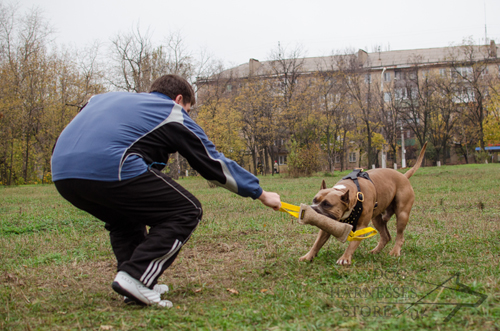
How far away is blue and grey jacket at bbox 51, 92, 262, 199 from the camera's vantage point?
2818 millimetres

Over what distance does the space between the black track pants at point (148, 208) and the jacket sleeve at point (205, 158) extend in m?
0.26

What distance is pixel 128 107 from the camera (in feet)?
9.84

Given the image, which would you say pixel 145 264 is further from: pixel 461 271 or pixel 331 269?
pixel 461 271

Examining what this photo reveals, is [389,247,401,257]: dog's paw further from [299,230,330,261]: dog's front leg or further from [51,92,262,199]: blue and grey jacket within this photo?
[51,92,262,199]: blue and grey jacket

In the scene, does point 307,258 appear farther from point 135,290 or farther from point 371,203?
point 135,290

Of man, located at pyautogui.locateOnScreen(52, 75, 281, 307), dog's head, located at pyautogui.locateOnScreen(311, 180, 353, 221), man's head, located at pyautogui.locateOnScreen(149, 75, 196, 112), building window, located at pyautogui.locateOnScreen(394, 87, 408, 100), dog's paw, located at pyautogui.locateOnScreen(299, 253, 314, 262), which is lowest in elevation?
dog's paw, located at pyautogui.locateOnScreen(299, 253, 314, 262)

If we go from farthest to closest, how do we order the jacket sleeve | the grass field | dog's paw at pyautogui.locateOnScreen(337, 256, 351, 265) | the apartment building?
1. the apartment building
2. dog's paw at pyautogui.locateOnScreen(337, 256, 351, 265)
3. the jacket sleeve
4. the grass field

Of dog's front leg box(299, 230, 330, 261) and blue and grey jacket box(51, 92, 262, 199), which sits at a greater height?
blue and grey jacket box(51, 92, 262, 199)

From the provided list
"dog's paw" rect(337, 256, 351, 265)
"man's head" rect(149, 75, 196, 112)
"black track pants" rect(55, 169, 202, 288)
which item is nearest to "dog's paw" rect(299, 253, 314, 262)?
"dog's paw" rect(337, 256, 351, 265)

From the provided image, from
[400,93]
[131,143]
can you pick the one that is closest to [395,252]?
[131,143]

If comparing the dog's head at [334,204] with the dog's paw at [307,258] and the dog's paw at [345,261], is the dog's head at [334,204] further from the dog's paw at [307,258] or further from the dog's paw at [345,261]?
the dog's paw at [307,258]

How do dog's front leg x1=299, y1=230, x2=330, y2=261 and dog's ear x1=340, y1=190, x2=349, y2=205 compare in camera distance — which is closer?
dog's ear x1=340, y1=190, x2=349, y2=205

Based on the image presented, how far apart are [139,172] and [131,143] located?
0.22 m

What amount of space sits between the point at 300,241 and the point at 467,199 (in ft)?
21.2
